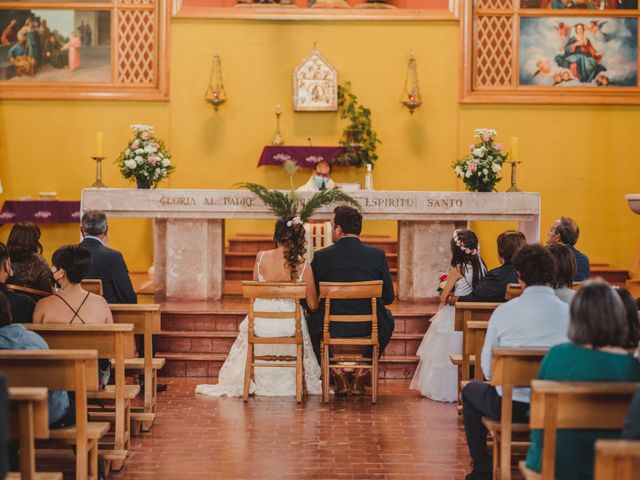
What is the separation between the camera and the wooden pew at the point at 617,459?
3051 mm

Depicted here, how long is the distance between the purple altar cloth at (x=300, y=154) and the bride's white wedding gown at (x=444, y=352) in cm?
506

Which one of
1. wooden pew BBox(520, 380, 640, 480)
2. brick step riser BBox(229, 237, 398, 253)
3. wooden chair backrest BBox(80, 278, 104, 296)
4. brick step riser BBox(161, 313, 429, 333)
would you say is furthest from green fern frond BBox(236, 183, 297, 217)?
wooden pew BBox(520, 380, 640, 480)

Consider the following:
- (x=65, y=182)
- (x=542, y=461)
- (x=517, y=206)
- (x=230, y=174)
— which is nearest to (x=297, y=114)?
(x=230, y=174)

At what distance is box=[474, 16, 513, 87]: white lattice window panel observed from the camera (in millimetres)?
12461

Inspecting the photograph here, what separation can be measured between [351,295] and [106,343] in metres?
2.25

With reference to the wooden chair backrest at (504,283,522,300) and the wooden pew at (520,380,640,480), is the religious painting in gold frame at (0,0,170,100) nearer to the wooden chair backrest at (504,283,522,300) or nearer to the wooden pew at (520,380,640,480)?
the wooden chair backrest at (504,283,522,300)

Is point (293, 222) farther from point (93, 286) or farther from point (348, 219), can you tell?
point (93, 286)

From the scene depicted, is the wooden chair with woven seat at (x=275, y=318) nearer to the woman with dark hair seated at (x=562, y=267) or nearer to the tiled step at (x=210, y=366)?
the tiled step at (x=210, y=366)

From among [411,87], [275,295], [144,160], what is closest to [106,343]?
[275,295]

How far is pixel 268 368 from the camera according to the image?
7.47 metres

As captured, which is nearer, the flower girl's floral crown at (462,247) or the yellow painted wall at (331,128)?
the flower girl's floral crown at (462,247)

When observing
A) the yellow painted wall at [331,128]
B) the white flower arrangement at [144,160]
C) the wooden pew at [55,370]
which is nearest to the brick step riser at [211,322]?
the white flower arrangement at [144,160]

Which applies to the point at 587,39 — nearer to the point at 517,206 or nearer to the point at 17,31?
the point at 517,206

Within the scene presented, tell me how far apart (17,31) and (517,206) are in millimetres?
7131
